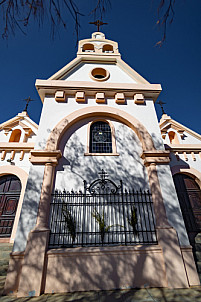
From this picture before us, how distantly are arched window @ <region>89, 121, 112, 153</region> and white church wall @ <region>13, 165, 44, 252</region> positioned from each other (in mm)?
2536

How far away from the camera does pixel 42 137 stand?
667cm

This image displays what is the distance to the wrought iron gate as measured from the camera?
513cm

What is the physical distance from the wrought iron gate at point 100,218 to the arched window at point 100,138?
66.6 inches

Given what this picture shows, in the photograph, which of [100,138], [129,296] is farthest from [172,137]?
[129,296]

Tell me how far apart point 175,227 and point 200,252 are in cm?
155

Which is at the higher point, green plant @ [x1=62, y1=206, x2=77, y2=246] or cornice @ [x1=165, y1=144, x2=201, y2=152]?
cornice @ [x1=165, y1=144, x2=201, y2=152]

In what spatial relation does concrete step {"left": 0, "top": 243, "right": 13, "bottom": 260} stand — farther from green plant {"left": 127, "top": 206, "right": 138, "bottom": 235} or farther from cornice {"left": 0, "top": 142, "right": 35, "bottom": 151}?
green plant {"left": 127, "top": 206, "right": 138, "bottom": 235}

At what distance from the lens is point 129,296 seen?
13.0ft

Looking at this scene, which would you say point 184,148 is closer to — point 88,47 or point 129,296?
point 129,296

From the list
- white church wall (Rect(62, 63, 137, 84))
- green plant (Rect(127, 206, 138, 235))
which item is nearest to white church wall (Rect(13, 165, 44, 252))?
green plant (Rect(127, 206, 138, 235))

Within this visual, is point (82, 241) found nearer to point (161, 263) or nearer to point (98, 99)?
point (161, 263)

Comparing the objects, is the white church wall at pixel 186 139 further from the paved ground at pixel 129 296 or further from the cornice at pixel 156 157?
the paved ground at pixel 129 296

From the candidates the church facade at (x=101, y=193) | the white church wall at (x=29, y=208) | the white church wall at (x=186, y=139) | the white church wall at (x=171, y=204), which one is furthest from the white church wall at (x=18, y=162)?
the white church wall at (x=186, y=139)

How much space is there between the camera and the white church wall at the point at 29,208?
4.87 m
